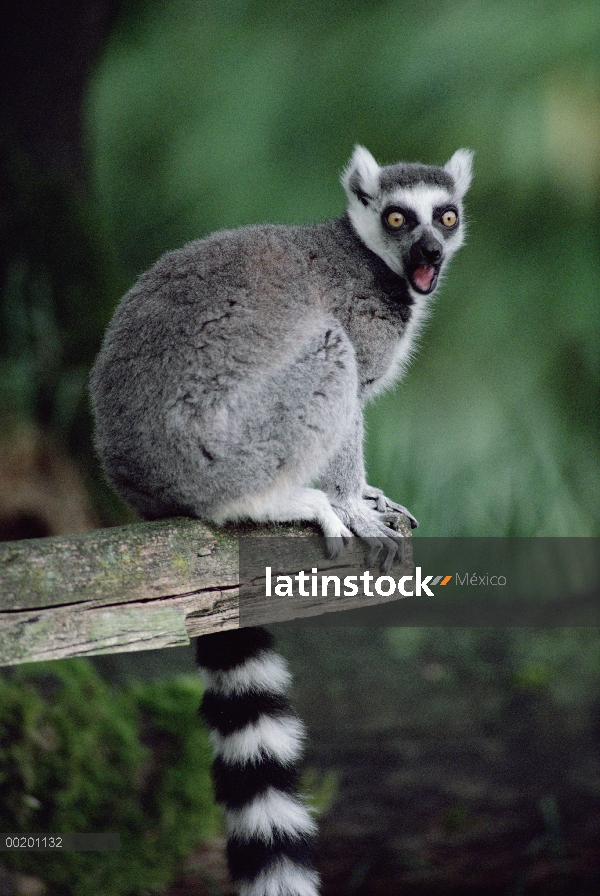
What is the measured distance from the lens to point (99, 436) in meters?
1.65

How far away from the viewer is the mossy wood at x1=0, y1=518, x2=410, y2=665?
1265 mm

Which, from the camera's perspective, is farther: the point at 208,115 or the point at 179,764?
the point at 208,115

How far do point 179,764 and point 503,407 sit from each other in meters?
1.98

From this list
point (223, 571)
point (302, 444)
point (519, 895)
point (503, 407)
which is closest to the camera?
point (223, 571)

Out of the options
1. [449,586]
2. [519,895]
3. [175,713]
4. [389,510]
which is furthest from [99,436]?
[449,586]

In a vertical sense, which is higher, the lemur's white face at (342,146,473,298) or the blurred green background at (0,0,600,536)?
the blurred green background at (0,0,600,536)

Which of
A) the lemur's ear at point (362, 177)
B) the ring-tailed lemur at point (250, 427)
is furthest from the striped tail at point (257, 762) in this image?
the lemur's ear at point (362, 177)

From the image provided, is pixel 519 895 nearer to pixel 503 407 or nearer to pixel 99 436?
pixel 503 407

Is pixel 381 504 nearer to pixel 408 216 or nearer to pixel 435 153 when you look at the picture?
pixel 408 216

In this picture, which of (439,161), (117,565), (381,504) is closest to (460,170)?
(381,504)

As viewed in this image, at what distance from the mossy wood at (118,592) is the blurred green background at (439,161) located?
1961 millimetres

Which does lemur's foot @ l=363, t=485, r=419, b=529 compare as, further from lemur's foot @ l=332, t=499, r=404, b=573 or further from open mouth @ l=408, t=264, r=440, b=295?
open mouth @ l=408, t=264, r=440, b=295

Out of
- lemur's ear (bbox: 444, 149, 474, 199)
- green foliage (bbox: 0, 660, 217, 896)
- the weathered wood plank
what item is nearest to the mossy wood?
the weathered wood plank

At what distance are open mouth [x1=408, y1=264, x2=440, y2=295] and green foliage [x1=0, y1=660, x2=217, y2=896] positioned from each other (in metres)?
1.60
